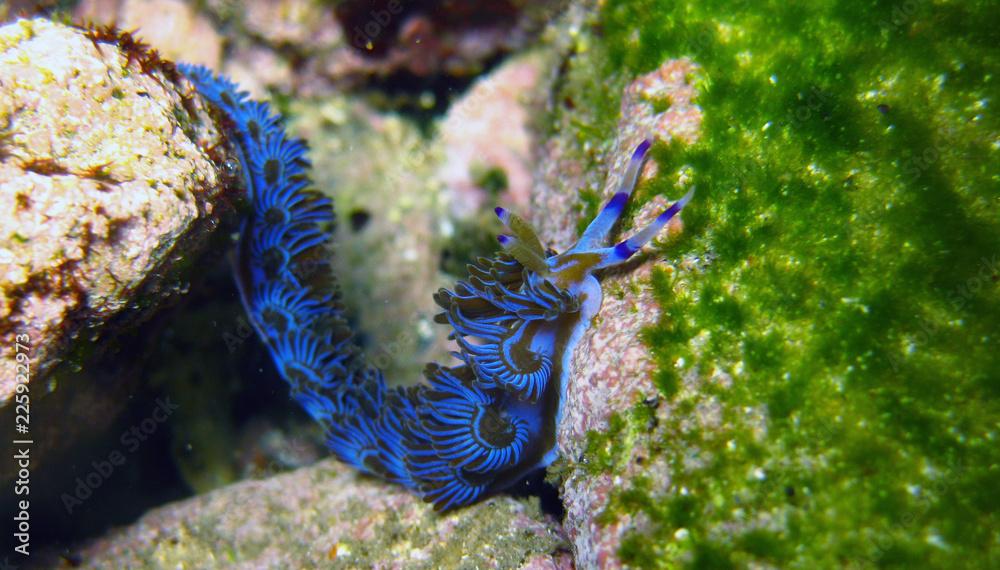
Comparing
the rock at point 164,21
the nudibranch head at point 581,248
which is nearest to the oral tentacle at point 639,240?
the nudibranch head at point 581,248

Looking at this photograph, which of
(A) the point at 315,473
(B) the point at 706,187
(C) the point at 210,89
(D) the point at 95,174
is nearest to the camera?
(D) the point at 95,174

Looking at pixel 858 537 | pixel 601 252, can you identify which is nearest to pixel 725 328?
pixel 601 252

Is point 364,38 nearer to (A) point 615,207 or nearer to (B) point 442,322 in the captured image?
(B) point 442,322

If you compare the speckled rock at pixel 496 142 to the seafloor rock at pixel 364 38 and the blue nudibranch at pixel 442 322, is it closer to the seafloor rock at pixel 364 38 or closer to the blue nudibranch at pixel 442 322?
the seafloor rock at pixel 364 38

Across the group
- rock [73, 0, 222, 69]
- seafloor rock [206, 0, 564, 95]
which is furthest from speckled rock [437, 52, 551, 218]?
rock [73, 0, 222, 69]

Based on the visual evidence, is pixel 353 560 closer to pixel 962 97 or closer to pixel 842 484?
pixel 842 484

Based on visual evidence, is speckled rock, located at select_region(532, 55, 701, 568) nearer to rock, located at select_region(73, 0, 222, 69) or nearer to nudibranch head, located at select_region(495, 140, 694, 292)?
nudibranch head, located at select_region(495, 140, 694, 292)
